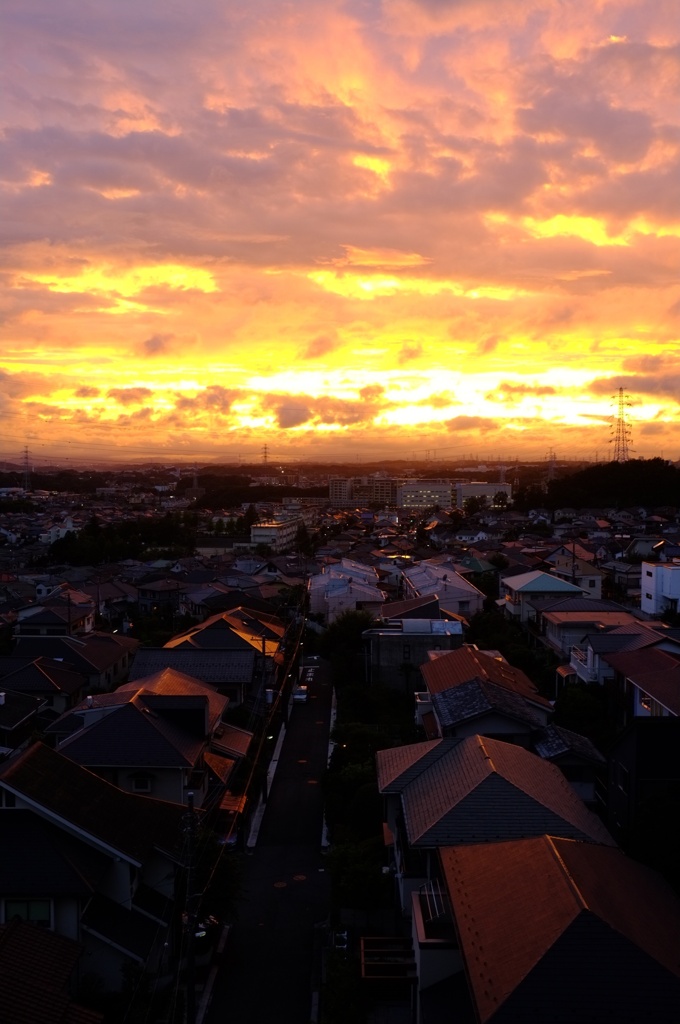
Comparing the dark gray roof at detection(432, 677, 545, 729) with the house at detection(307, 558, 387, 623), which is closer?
the dark gray roof at detection(432, 677, 545, 729)

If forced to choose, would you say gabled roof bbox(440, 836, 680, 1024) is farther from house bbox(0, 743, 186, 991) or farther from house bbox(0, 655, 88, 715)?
house bbox(0, 655, 88, 715)

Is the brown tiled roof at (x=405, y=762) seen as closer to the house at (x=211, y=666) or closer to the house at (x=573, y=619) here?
the house at (x=211, y=666)

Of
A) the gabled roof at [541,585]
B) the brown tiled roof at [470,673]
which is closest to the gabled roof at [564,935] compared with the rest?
the brown tiled roof at [470,673]

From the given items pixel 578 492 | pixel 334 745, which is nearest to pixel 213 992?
pixel 334 745

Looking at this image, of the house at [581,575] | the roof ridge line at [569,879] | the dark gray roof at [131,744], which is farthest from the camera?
the house at [581,575]

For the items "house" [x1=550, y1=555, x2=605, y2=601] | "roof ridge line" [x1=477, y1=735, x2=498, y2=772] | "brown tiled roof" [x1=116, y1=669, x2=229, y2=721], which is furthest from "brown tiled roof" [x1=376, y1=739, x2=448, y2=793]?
"house" [x1=550, y1=555, x2=605, y2=601]

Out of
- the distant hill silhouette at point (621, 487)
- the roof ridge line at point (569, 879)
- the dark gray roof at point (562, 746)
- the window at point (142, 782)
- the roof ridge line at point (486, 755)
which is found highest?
the distant hill silhouette at point (621, 487)

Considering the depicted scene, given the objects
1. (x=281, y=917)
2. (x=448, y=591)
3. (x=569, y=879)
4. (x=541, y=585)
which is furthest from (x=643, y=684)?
(x=448, y=591)
